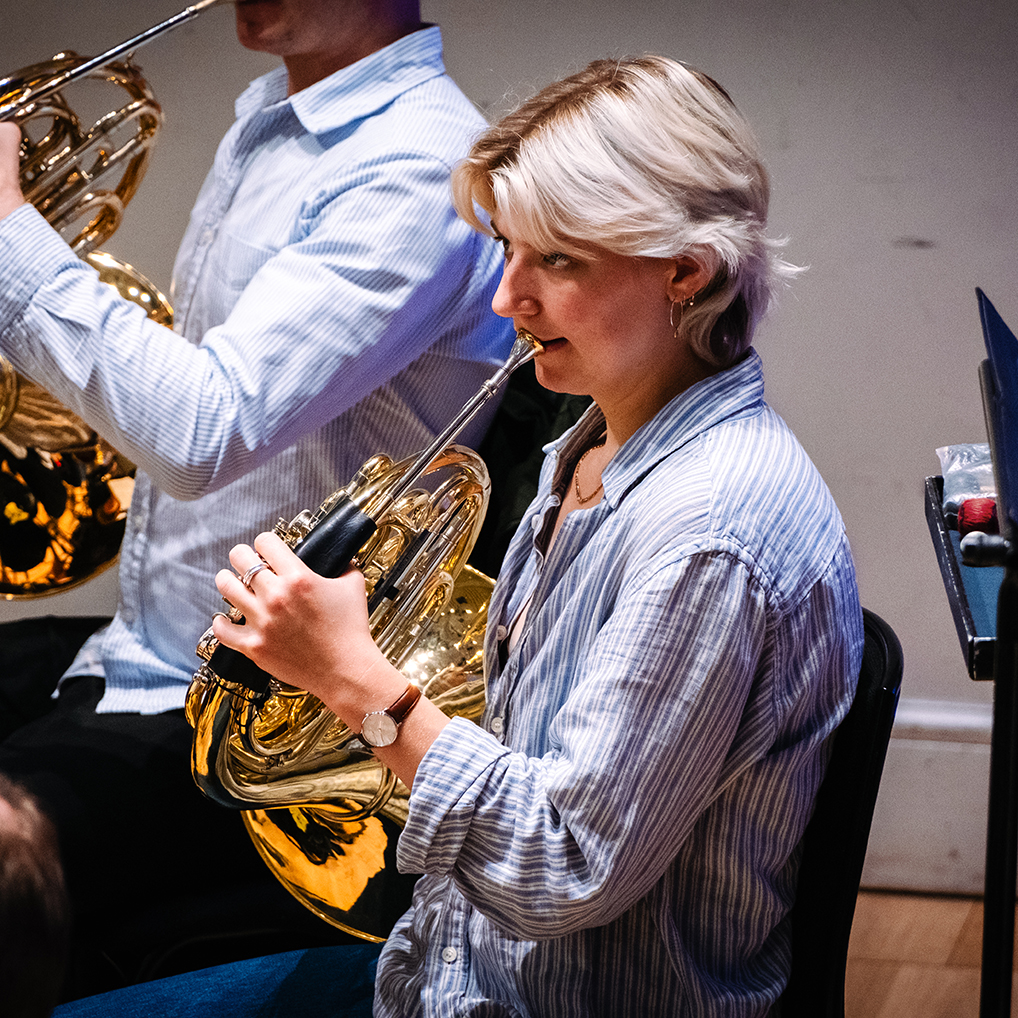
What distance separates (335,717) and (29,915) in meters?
0.39

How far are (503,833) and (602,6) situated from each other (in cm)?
122

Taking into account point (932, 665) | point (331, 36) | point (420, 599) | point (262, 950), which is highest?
point (331, 36)

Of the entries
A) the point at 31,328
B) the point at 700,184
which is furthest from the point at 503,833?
the point at 31,328

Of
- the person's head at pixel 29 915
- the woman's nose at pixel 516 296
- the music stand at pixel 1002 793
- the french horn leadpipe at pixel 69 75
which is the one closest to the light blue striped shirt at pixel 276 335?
the french horn leadpipe at pixel 69 75

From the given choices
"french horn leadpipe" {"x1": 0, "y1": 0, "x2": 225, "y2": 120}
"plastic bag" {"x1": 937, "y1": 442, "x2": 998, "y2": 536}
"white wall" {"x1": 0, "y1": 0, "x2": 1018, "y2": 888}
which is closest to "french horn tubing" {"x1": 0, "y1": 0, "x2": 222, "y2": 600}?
"french horn leadpipe" {"x1": 0, "y1": 0, "x2": 225, "y2": 120}

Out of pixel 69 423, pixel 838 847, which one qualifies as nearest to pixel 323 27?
pixel 69 423

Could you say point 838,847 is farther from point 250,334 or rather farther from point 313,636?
point 250,334

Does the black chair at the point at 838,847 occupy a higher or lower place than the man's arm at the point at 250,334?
lower

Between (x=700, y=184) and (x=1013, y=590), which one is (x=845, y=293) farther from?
(x=1013, y=590)

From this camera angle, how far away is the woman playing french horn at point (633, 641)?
0.64 metres

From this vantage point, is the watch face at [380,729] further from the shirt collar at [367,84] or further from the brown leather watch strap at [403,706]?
the shirt collar at [367,84]

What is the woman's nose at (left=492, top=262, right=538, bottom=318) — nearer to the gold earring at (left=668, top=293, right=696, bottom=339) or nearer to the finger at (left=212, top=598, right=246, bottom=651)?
the gold earring at (left=668, top=293, right=696, bottom=339)

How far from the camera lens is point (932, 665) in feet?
5.44

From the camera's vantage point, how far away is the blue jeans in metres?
0.85
